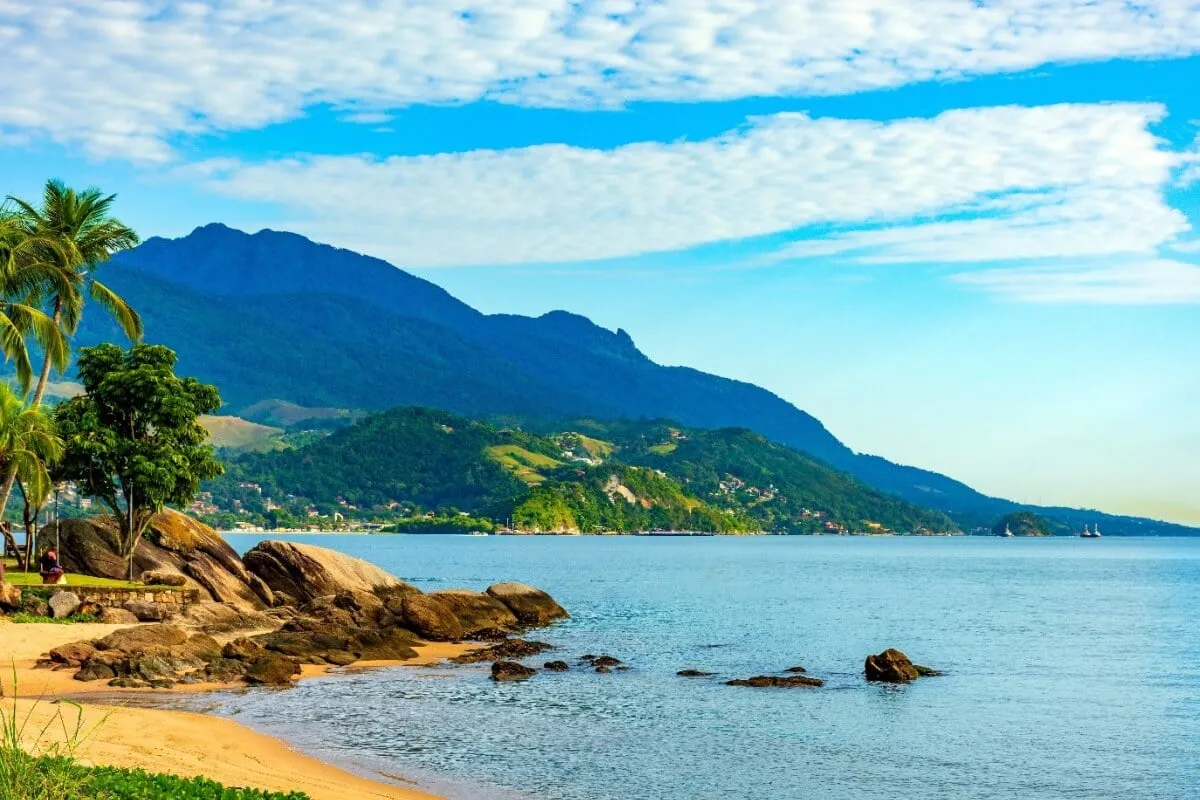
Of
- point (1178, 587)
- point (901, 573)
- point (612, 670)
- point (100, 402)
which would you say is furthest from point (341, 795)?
point (901, 573)

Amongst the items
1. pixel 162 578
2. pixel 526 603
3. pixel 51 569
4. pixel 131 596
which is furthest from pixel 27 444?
pixel 526 603

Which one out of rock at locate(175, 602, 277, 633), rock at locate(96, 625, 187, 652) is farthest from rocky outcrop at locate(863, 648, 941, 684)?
rock at locate(175, 602, 277, 633)

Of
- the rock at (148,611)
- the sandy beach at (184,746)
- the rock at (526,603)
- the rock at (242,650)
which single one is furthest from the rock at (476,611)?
the sandy beach at (184,746)

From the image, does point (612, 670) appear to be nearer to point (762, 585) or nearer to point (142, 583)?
point (142, 583)

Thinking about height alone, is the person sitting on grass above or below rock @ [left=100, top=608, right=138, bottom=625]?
above

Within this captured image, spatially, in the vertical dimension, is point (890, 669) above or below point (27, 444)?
below

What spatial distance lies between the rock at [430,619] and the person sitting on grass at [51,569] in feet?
56.4

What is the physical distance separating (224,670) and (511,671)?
12.0 metres

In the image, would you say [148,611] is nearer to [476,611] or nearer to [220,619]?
[220,619]

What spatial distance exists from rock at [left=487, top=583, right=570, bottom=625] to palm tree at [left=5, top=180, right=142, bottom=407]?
93.3ft

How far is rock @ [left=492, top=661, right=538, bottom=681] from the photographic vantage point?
47438 mm

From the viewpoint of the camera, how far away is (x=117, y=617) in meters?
50.6

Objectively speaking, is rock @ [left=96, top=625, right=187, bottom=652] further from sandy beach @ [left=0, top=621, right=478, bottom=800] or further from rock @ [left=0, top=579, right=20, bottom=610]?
rock @ [left=0, top=579, right=20, bottom=610]

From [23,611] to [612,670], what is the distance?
25.4 m
